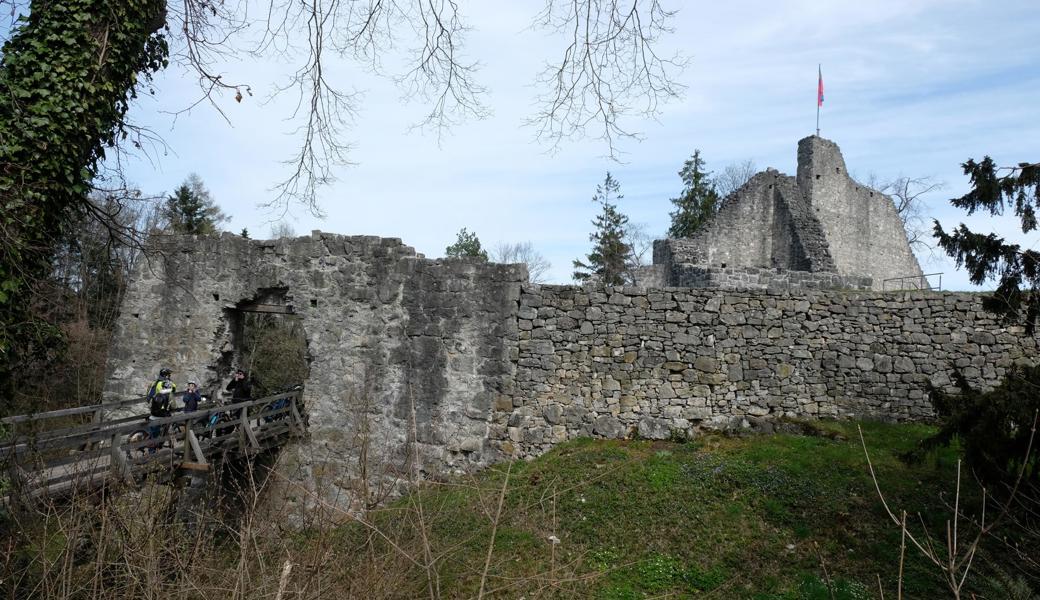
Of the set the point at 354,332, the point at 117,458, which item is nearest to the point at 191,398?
the point at 354,332

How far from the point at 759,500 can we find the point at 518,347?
4.19 m

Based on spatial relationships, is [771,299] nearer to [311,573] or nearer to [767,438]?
[767,438]

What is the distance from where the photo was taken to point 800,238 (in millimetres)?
17000

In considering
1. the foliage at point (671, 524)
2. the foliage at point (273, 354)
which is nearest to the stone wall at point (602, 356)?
the foliage at point (671, 524)

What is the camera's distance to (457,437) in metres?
11.2

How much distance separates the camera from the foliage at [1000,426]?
22.1 ft

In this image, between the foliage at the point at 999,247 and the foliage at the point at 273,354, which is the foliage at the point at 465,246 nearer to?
the foliage at the point at 273,354

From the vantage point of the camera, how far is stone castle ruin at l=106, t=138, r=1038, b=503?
1105 centimetres

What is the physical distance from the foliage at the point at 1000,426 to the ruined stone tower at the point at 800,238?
559 cm

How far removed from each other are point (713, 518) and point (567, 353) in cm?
350

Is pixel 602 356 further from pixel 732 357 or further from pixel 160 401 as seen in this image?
pixel 160 401

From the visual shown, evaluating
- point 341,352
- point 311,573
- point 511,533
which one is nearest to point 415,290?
point 341,352

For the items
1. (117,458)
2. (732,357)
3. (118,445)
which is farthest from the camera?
(732,357)

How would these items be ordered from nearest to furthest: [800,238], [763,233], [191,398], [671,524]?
[671,524]
[191,398]
[800,238]
[763,233]
